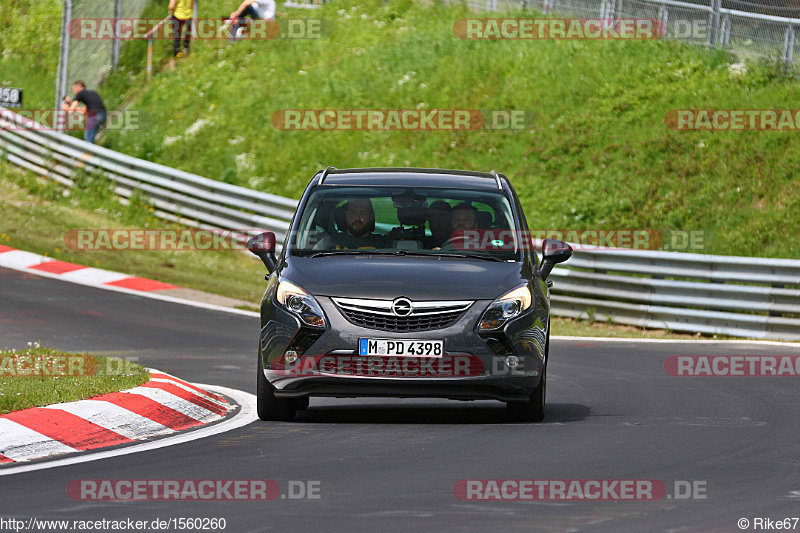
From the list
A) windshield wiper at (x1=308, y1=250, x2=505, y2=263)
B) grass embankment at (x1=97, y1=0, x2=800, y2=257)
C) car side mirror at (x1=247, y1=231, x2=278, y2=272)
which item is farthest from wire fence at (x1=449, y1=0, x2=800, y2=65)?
car side mirror at (x1=247, y1=231, x2=278, y2=272)

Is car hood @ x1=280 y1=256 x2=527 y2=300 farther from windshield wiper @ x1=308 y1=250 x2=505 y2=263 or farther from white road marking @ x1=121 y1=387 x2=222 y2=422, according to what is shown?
white road marking @ x1=121 y1=387 x2=222 y2=422

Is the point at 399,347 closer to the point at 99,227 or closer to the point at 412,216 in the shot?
the point at 412,216

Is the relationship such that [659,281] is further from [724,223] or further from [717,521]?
[717,521]

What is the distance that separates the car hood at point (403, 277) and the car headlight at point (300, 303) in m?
0.05

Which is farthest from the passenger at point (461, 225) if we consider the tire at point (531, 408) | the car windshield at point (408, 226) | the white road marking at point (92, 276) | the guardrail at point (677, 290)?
the white road marking at point (92, 276)

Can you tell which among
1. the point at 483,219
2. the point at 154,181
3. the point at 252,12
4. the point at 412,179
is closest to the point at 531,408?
the point at 483,219

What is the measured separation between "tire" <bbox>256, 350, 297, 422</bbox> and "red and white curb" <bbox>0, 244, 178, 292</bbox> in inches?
434

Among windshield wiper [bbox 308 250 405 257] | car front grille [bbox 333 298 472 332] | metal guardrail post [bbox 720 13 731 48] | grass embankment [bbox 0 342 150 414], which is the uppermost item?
metal guardrail post [bbox 720 13 731 48]

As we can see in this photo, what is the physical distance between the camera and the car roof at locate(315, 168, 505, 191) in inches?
431

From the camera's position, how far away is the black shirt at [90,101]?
2928cm

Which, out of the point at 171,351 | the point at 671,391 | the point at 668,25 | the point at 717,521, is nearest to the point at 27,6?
the point at 668,25

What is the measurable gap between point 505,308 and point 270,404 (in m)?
1.66

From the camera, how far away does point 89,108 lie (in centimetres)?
2927

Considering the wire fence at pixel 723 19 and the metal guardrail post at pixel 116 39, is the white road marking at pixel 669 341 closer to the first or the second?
the wire fence at pixel 723 19
